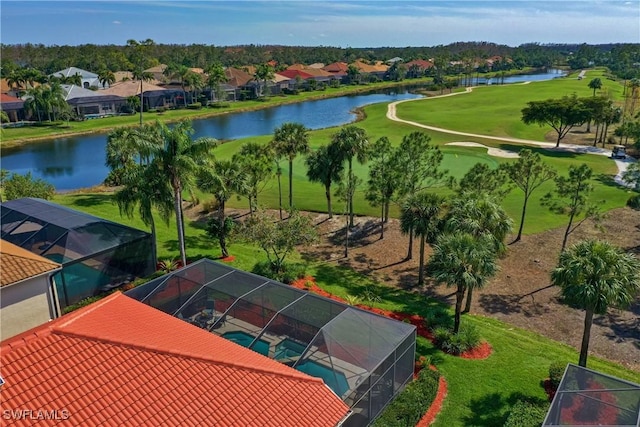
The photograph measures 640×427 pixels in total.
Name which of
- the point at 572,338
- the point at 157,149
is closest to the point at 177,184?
the point at 157,149

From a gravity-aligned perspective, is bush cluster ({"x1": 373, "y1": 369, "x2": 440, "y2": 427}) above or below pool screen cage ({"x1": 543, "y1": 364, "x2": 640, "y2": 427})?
below

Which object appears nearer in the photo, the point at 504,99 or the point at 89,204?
the point at 89,204

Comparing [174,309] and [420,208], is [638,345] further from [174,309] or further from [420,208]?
[174,309]

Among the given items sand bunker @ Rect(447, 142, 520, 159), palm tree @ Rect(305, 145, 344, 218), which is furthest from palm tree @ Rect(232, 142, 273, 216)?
sand bunker @ Rect(447, 142, 520, 159)

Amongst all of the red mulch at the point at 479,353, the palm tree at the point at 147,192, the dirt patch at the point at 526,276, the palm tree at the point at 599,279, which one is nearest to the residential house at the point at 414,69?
the dirt patch at the point at 526,276

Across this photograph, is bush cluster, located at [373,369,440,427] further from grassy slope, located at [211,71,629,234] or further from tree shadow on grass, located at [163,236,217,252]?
grassy slope, located at [211,71,629,234]
